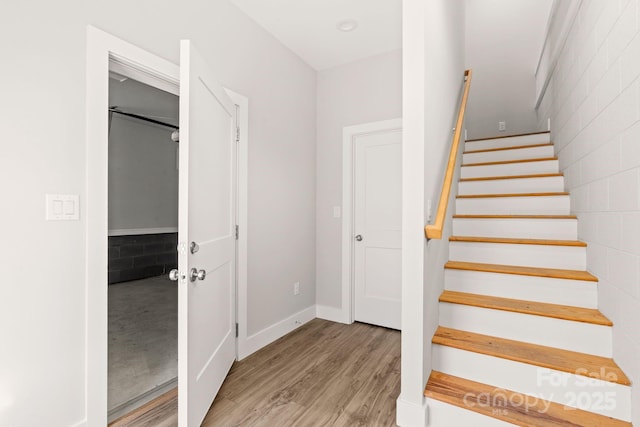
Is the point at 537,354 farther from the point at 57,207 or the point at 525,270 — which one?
the point at 57,207

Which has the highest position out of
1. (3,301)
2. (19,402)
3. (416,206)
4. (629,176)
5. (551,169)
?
(551,169)

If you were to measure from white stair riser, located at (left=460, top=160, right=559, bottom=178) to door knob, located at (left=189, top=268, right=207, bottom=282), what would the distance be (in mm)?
2773

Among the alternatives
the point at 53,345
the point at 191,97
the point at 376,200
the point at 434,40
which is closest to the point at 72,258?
the point at 53,345

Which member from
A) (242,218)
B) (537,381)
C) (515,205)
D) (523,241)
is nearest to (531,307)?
(537,381)

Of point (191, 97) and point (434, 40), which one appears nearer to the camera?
point (191, 97)

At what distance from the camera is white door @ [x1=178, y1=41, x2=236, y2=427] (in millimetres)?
1439


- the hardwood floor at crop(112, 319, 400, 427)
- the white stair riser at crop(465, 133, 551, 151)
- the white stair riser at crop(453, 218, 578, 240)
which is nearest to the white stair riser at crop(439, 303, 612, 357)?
the hardwood floor at crop(112, 319, 400, 427)

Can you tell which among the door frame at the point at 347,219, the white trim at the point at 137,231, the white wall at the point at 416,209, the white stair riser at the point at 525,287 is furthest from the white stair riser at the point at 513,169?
the white trim at the point at 137,231

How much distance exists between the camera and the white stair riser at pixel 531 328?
160 cm

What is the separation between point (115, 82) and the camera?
10.5 feet

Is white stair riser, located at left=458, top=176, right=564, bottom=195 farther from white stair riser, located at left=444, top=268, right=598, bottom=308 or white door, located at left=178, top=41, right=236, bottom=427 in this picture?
white door, located at left=178, top=41, right=236, bottom=427

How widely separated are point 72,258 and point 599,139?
9.35ft

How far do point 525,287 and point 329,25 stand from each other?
2.52 m

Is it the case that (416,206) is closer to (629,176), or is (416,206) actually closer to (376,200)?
(629,176)
